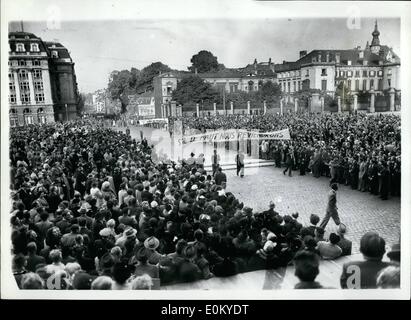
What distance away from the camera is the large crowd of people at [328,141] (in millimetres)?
6223

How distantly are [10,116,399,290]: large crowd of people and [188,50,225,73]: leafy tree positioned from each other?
976 millimetres

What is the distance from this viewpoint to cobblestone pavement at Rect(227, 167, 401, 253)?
5434mm

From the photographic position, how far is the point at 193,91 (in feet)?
21.3

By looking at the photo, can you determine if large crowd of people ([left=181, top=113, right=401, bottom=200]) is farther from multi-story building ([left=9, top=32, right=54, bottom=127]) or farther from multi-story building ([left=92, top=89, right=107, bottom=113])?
multi-story building ([left=9, top=32, right=54, bottom=127])

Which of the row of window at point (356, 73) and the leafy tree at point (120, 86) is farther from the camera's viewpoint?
the leafy tree at point (120, 86)

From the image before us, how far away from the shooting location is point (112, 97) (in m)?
6.36

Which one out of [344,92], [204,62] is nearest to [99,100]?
[204,62]

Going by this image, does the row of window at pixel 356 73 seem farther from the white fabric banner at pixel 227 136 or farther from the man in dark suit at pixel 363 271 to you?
the man in dark suit at pixel 363 271

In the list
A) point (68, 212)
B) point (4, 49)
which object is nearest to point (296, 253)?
point (68, 212)

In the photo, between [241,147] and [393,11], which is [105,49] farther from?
[393,11]

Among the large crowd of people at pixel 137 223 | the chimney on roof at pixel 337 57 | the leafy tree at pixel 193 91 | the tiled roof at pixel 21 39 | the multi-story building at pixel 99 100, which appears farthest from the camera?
the leafy tree at pixel 193 91

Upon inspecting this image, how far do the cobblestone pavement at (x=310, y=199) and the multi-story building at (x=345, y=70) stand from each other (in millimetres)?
1545

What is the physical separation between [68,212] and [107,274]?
1140 mm

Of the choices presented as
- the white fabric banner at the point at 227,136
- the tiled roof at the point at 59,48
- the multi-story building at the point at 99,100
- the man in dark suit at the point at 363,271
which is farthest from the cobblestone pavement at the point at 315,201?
the tiled roof at the point at 59,48
